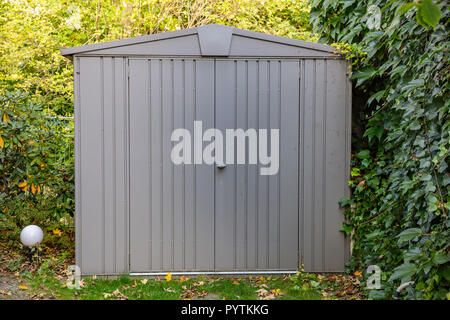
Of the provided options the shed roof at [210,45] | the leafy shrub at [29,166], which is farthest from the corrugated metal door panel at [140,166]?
the leafy shrub at [29,166]

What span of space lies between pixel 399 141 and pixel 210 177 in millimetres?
1665

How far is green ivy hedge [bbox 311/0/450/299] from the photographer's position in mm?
2527

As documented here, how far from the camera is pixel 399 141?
11.2ft

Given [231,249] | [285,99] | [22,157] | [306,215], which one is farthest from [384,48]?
[22,157]

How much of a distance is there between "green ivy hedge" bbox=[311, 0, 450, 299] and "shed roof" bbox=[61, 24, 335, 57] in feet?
1.64

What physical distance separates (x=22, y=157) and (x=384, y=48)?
3847 mm

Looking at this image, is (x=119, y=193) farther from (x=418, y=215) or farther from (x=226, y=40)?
(x=418, y=215)

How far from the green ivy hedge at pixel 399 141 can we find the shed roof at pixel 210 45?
1.64 ft

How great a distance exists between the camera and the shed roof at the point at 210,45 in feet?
12.3

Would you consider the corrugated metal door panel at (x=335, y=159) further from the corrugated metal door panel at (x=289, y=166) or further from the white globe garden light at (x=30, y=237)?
the white globe garden light at (x=30, y=237)

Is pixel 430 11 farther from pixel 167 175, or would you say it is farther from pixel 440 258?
pixel 167 175

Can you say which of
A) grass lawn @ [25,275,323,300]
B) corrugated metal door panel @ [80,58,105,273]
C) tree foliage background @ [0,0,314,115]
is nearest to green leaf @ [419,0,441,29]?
grass lawn @ [25,275,323,300]

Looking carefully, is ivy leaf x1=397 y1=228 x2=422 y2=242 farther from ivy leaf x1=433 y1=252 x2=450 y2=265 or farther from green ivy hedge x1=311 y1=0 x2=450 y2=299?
ivy leaf x1=433 y1=252 x2=450 y2=265

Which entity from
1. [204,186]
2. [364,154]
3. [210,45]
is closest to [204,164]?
[204,186]
